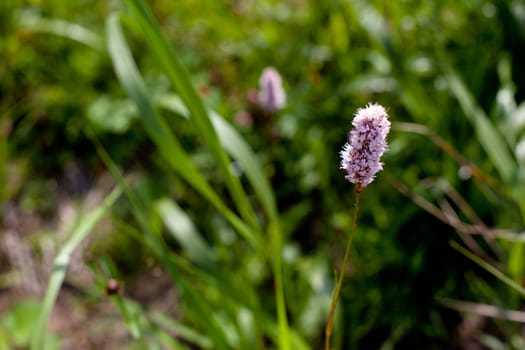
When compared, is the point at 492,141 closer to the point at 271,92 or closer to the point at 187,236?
the point at 271,92

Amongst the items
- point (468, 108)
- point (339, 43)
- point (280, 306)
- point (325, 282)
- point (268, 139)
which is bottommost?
point (280, 306)

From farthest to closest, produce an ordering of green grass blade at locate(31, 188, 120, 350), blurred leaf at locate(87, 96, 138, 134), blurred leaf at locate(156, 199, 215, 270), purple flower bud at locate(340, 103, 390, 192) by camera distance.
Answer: blurred leaf at locate(87, 96, 138, 134) → blurred leaf at locate(156, 199, 215, 270) → green grass blade at locate(31, 188, 120, 350) → purple flower bud at locate(340, 103, 390, 192)

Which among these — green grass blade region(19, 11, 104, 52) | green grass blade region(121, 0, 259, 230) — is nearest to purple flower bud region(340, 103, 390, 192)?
green grass blade region(121, 0, 259, 230)

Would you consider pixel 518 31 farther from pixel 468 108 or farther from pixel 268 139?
pixel 268 139

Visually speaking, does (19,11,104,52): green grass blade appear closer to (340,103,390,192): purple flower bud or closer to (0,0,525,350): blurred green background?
(0,0,525,350): blurred green background

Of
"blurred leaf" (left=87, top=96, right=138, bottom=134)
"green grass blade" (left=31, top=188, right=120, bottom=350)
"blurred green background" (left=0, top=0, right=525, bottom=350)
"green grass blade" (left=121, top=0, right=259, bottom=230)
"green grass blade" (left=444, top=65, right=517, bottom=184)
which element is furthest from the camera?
"blurred leaf" (left=87, top=96, right=138, bottom=134)

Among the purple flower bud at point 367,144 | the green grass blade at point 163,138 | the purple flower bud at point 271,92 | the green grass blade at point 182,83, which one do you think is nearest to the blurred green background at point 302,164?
the green grass blade at point 163,138

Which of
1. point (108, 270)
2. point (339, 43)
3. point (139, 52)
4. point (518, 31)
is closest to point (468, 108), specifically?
point (518, 31)
